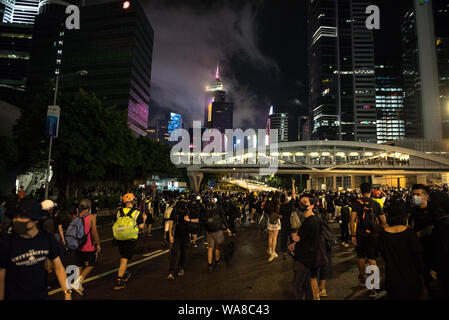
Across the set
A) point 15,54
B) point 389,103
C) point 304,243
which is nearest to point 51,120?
point 304,243

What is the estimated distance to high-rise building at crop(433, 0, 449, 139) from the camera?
413ft

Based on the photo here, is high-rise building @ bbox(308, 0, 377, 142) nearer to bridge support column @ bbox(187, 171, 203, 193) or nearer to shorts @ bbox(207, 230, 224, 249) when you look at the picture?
bridge support column @ bbox(187, 171, 203, 193)

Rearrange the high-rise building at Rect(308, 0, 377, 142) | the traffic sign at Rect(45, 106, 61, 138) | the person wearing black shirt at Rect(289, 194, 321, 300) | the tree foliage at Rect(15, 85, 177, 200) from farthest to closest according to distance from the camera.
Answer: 1. the high-rise building at Rect(308, 0, 377, 142)
2. the tree foliage at Rect(15, 85, 177, 200)
3. the traffic sign at Rect(45, 106, 61, 138)
4. the person wearing black shirt at Rect(289, 194, 321, 300)

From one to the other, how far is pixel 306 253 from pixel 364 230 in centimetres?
218

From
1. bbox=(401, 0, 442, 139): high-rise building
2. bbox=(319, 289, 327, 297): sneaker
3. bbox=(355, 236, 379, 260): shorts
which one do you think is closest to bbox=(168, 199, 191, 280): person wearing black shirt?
bbox=(319, 289, 327, 297): sneaker

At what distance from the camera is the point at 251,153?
6681 cm

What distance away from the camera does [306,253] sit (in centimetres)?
400

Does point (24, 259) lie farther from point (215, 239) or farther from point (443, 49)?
point (443, 49)

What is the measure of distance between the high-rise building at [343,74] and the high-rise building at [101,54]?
12197 centimetres

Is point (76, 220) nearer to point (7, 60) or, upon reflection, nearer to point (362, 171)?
point (362, 171)

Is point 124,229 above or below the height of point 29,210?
below

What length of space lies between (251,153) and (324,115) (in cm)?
11974

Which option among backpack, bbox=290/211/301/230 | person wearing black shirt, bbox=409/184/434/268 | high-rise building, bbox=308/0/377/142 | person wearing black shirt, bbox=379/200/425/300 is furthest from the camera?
high-rise building, bbox=308/0/377/142

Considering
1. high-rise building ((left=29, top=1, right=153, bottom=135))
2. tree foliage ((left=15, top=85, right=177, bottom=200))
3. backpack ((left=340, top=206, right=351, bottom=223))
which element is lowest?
backpack ((left=340, top=206, right=351, bottom=223))
